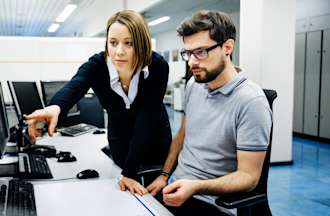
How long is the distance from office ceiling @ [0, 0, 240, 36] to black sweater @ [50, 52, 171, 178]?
17.3 feet

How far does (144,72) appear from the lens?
4.98 feet

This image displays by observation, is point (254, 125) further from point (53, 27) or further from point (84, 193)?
point (53, 27)

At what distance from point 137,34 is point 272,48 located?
3333 millimetres

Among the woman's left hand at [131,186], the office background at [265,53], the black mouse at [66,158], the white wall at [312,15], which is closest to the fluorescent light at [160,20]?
the office background at [265,53]

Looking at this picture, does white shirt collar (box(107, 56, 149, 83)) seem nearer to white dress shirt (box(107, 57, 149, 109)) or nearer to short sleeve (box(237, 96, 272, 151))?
white dress shirt (box(107, 57, 149, 109))

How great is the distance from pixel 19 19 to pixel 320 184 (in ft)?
35.1

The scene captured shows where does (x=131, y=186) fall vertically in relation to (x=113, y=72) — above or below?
below

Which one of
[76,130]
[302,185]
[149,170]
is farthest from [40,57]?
[302,185]

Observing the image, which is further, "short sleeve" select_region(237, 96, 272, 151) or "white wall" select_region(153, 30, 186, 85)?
"white wall" select_region(153, 30, 186, 85)

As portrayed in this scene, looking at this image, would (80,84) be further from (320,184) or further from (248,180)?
(320,184)

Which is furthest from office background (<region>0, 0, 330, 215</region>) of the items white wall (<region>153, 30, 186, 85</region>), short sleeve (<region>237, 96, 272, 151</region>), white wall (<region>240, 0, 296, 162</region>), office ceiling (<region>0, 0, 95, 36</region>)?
white wall (<region>153, 30, 186, 85</region>)

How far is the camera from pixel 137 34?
1.40m

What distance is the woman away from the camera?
1.40 m

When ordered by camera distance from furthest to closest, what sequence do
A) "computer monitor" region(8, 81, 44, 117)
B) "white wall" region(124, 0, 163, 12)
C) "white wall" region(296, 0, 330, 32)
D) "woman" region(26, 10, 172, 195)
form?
"white wall" region(124, 0, 163, 12) → "white wall" region(296, 0, 330, 32) → "computer monitor" region(8, 81, 44, 117) → "woman" region(26, 10, 172, 195)
